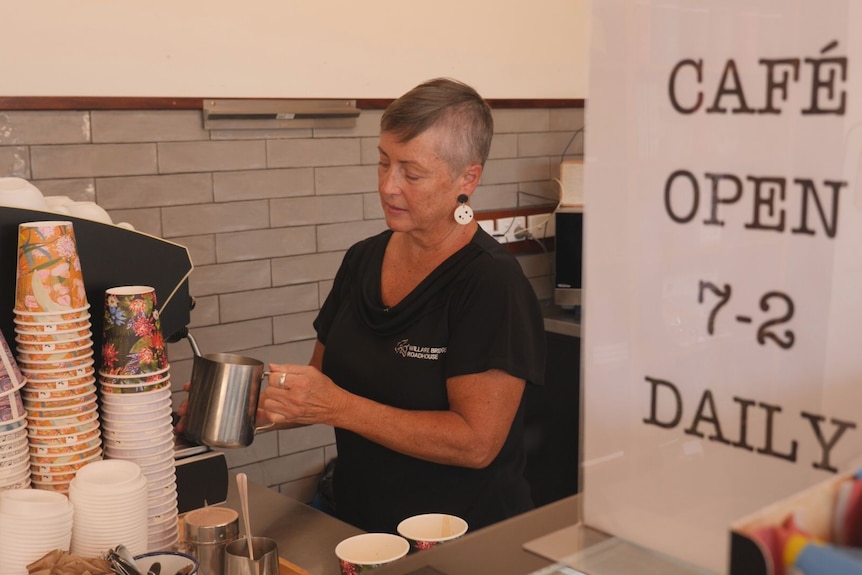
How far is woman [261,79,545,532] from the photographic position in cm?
200

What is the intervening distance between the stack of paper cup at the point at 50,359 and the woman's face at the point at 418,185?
2.58ft

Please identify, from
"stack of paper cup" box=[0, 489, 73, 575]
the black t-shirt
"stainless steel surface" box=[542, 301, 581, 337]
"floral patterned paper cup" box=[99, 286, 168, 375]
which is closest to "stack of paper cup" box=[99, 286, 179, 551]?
"floral patterned paper cup" box=[99, 286, 168, 375]

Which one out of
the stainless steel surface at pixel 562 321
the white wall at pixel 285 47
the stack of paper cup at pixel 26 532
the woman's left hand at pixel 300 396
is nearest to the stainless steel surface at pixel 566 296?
the stainless steel surface at pixel 562 321

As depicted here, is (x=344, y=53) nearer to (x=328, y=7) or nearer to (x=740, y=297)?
(x=328, y=7)

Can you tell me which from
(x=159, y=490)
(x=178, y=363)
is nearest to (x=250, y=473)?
(x=178, y=363)

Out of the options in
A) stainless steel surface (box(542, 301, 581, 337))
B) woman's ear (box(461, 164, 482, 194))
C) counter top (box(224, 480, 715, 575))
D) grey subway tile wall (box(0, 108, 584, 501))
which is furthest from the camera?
stainless steel surface (box(542, 301, 581, 337))

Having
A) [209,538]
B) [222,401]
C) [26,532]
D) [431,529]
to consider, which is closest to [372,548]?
[431,529]

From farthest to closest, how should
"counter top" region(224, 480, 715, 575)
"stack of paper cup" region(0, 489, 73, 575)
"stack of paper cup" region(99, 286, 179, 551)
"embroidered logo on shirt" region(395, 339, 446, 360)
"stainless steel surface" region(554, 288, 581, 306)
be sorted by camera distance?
1. "stainless steel surface" region(554, 288, 581, 306)
2. "embroidered logo on shirt" region(395, 339, 446, 360)
3. "stack of paper cup" region(99, 286, 179, 551)
4. "stack of paper cup" region(0, 489, 73, 575)
5. "counter top" region(224, 480, 715, 575)

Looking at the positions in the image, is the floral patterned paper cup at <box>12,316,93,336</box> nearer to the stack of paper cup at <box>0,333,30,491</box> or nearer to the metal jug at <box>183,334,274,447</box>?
the stack of paper cup at <box>0,333,30,491</box>

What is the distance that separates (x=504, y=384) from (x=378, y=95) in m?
1.80

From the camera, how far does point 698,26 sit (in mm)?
633

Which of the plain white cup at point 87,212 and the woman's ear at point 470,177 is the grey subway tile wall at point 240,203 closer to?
the plain white cup at point 87,212

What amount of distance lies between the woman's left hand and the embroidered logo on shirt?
0.22m

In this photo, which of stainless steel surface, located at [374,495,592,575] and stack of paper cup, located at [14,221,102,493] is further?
stack of paper cup, located at [14,221,102,493]
